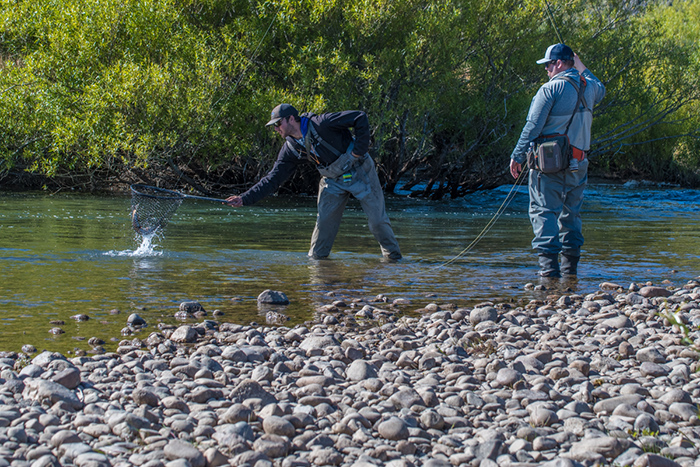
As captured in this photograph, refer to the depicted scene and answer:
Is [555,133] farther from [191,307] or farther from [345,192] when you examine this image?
[191,307]

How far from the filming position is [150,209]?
9.01 metres

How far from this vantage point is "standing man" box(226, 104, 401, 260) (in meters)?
7.64

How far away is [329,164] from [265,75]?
1170cm

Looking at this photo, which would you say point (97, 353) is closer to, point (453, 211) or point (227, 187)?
point (453, 211)

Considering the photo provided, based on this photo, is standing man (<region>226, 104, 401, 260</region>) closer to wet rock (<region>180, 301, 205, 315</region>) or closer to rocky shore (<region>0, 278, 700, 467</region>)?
wet rock (<region>180, 301, 205, 315</region>)

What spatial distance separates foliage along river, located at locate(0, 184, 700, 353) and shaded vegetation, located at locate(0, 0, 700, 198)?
104 inches

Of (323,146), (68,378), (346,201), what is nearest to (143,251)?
(346,201)

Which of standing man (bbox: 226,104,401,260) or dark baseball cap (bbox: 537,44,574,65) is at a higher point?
dark baseball cap (bbox: 537,44,574,65)

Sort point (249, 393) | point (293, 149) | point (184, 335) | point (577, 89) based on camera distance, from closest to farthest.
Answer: point (249, 393) → point (184, 335) → point (577, 89) → point (293, 149)

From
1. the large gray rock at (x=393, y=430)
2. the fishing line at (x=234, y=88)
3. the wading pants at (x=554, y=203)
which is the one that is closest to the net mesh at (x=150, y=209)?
the wading pants at (x=554, y=203)

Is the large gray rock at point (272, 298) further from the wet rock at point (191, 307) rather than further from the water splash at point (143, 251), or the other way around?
the water splash at point (143, 251)

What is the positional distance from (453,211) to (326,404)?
48.6ft

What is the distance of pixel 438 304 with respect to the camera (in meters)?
6.25

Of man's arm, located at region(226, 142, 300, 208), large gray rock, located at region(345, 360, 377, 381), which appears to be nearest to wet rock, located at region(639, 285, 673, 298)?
large gray rock, located at region(345, 360, 377, 381)
